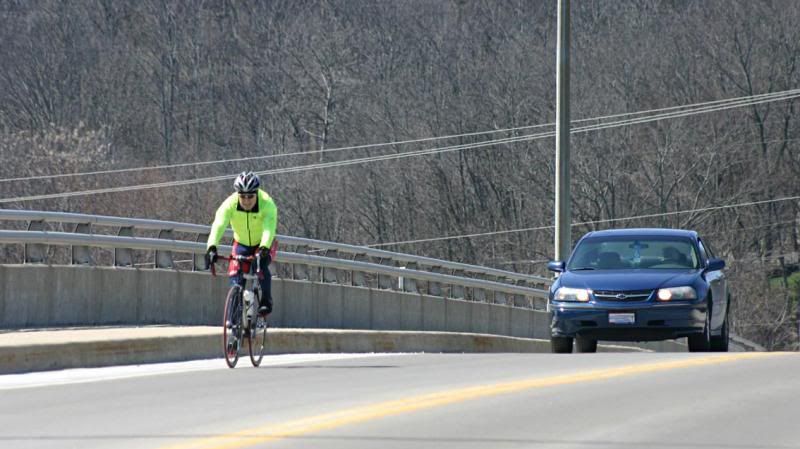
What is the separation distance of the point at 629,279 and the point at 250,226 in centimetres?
526

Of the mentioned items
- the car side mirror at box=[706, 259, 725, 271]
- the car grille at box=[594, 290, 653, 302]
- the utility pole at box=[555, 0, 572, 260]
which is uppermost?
the utility pole at box=[555, 0, 572, 260]

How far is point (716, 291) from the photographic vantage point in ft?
67.0

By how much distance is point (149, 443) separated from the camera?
9.67 meters

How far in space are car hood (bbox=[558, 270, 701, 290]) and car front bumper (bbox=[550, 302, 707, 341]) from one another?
0.22 meters

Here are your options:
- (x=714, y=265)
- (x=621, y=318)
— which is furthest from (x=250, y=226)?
(x=714, y=265)

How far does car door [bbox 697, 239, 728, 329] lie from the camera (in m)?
20.2

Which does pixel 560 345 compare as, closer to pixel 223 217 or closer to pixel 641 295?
pixel 641 295

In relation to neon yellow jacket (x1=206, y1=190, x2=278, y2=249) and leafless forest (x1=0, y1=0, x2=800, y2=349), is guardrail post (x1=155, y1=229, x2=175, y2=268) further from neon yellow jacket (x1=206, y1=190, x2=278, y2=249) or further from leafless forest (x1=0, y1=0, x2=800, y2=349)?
leafless forest (x1=0, y1=0, x2=800, y2=349)

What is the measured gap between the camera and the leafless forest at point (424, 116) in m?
72.1

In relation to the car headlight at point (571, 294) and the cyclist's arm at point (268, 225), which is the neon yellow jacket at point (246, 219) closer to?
the cyclist's arm at point (268, 225)

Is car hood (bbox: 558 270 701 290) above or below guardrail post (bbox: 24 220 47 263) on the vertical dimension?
below

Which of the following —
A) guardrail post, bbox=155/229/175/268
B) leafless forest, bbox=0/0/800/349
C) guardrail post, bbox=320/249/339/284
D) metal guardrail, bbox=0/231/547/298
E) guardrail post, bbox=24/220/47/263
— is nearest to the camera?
metal guardrail, bbox=0/231/547/298

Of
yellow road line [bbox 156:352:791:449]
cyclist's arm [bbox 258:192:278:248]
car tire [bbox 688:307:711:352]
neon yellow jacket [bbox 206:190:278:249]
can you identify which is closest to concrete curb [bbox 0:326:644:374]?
neon yellow jacket [bbox 206:190:278:249]

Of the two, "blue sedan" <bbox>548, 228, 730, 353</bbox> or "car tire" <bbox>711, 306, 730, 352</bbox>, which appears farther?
"car tire" <bbox>711, 306, 730, 352</bbox>
